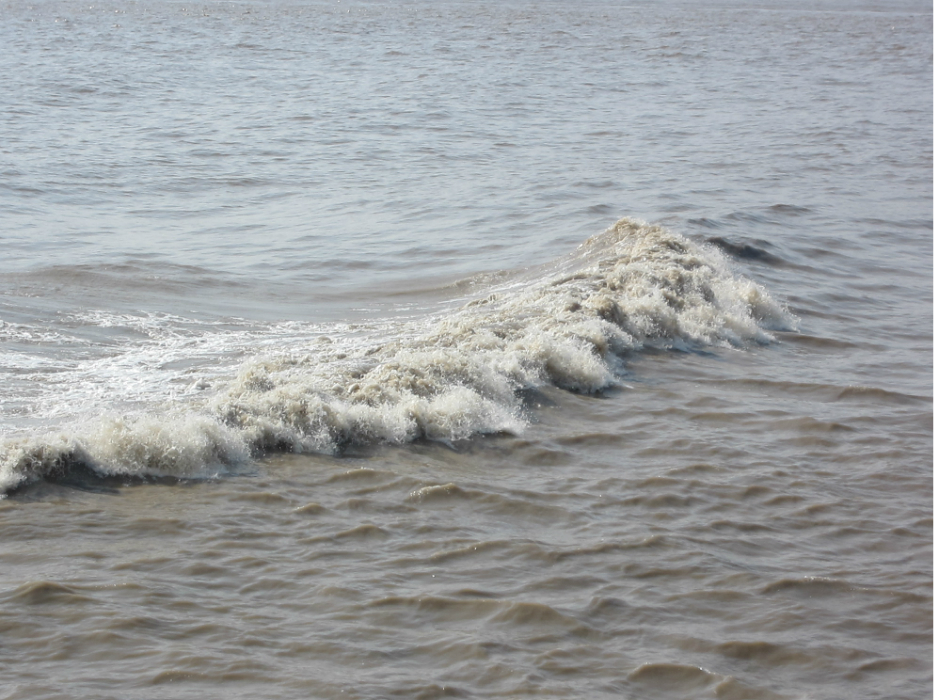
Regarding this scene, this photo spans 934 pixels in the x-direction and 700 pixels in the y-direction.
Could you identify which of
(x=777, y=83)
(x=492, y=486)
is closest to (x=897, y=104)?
(x=777, y=83)

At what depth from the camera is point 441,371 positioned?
26.4 ft

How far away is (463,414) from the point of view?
7.25 meters

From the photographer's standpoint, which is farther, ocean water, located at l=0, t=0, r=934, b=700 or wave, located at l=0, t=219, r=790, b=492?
wave, located at l=0, t=219, r=790, b=492

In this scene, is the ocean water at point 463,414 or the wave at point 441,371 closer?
the ocean water at point 463,414

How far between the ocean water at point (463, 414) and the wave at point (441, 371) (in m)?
0.03

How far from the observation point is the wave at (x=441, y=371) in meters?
6.37

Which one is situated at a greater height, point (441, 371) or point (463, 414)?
point (441, 371)

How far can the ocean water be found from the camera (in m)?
4.76

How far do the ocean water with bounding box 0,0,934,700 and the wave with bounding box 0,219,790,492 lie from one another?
30mm

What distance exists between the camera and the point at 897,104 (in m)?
25.1

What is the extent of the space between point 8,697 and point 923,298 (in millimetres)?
9926

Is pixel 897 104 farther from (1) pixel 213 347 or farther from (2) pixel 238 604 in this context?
(2) pixel 238 604

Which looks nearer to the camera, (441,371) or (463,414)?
(463,414)

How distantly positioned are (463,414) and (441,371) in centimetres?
87
